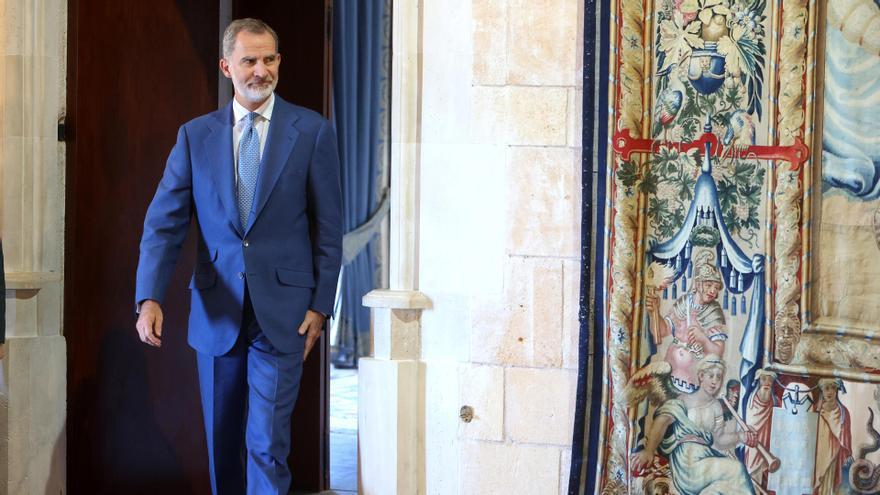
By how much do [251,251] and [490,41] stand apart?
1.02m

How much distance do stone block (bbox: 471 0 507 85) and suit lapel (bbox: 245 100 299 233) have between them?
0.64 metres

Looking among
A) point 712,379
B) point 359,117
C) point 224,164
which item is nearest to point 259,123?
point 224,164

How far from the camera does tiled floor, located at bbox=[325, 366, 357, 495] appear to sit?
494 centimetres

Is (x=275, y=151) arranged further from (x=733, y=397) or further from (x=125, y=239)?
(x=733, y=397)

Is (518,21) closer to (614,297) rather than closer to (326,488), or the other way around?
(614,297)

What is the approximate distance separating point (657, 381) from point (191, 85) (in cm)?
204

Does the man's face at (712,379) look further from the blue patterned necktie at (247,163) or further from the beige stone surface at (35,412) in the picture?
the beige stone surface at (35,412)

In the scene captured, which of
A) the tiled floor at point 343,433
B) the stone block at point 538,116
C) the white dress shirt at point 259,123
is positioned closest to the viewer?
the white dress shirt at point 259,123

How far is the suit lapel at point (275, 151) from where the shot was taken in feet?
11.0

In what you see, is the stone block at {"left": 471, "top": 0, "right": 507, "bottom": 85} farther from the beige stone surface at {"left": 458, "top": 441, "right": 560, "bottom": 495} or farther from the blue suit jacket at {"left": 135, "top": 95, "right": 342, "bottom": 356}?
the beige stone surface at {"left": 458, "top": 441, "right": 560, "bottom": 495}

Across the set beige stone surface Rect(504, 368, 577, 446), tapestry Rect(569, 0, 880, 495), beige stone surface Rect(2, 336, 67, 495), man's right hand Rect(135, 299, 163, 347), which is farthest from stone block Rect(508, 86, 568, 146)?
beige stone surface Rect(2, 336, 67, 495)

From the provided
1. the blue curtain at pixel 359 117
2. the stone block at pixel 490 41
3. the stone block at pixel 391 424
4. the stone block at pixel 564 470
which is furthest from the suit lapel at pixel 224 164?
the blue curtain at pixel 359 117

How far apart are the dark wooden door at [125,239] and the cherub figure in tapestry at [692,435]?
1744mm

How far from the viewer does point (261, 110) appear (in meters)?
3.44
